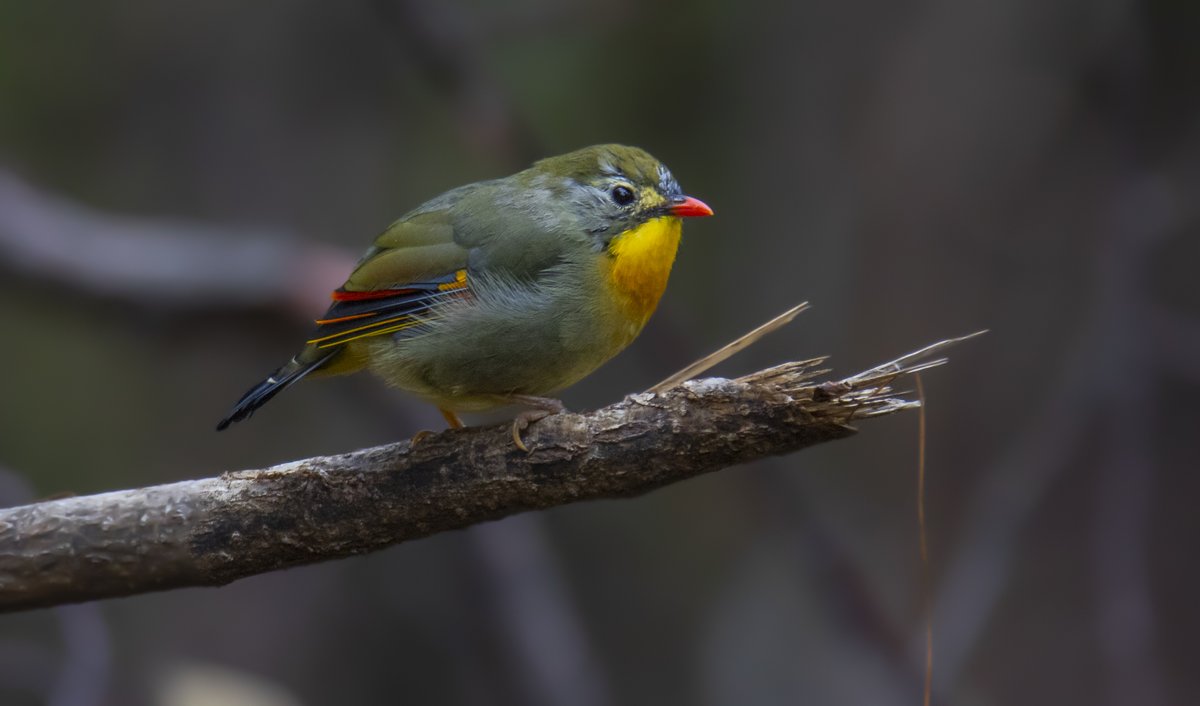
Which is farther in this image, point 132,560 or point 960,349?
point 960,349

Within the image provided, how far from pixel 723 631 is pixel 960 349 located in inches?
97.6

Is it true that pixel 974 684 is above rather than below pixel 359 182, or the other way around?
below

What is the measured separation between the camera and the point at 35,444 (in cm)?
794

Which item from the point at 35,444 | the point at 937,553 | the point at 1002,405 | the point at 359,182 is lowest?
the point at 937,553

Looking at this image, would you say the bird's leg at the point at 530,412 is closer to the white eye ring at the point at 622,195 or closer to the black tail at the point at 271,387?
the black tail at the point at 271,387

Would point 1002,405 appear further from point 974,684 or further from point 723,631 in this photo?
point 723,631

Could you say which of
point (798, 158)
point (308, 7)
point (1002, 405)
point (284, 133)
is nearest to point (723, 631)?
point (1002, 405)

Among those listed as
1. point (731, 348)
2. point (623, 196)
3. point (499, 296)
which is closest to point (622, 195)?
point (623, 196)

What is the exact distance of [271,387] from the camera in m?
3.53

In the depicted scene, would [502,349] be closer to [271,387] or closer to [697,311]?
[271,387]

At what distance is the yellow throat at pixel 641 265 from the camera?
3.66 meters

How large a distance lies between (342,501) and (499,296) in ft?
2.73

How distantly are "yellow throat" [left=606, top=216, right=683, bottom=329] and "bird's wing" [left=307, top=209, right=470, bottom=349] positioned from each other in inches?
18.2

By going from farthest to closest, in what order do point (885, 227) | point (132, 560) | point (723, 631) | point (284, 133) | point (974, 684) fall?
1. point (284, 133)
2. point (723, 631)
3. point (885, 227)
4. point (974, 684)
5. point (132, 560)
